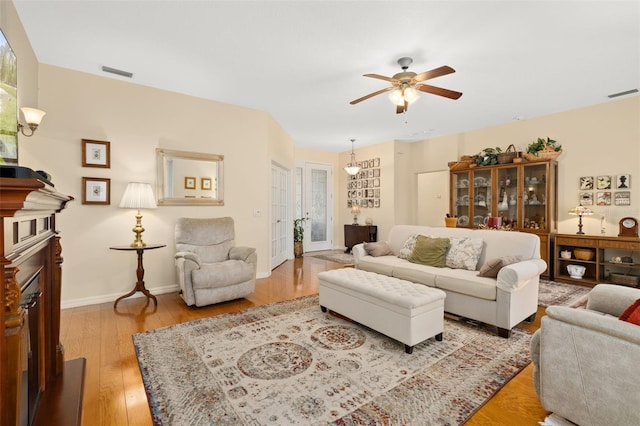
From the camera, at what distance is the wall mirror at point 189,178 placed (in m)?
3.91

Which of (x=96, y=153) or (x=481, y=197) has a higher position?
(x=96, y=153)

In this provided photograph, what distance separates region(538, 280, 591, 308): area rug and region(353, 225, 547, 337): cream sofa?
2.62 ft

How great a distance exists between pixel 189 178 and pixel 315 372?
10.2ft

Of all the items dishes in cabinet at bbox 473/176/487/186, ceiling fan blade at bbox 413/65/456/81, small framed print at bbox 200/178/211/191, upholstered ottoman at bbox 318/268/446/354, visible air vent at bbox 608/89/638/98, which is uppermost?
visible air vent at bbox 608/89/638/98

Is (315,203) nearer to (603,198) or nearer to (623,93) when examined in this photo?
(603,198)

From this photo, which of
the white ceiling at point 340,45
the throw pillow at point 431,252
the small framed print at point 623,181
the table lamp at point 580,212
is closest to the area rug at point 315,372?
the throw pillow at point 431,252

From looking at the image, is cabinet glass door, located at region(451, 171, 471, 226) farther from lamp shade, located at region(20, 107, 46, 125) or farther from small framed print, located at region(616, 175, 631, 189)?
lamp shade, located at region(20, 107, 46, 125)

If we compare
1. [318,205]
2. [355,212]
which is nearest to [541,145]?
[355,212]

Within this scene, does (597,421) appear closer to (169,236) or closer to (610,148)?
(169,236)

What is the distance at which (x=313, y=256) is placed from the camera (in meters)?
6.79

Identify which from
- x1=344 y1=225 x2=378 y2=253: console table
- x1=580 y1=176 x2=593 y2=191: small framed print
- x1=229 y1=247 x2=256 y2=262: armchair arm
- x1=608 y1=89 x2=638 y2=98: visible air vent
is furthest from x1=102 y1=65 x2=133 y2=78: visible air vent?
x1=580 y1=176 x2=593 y2=191: small framed print

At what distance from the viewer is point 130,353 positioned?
2.35 metres

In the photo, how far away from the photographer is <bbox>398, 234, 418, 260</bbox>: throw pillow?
384 centimetres

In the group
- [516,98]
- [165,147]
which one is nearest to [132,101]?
[165,147]
